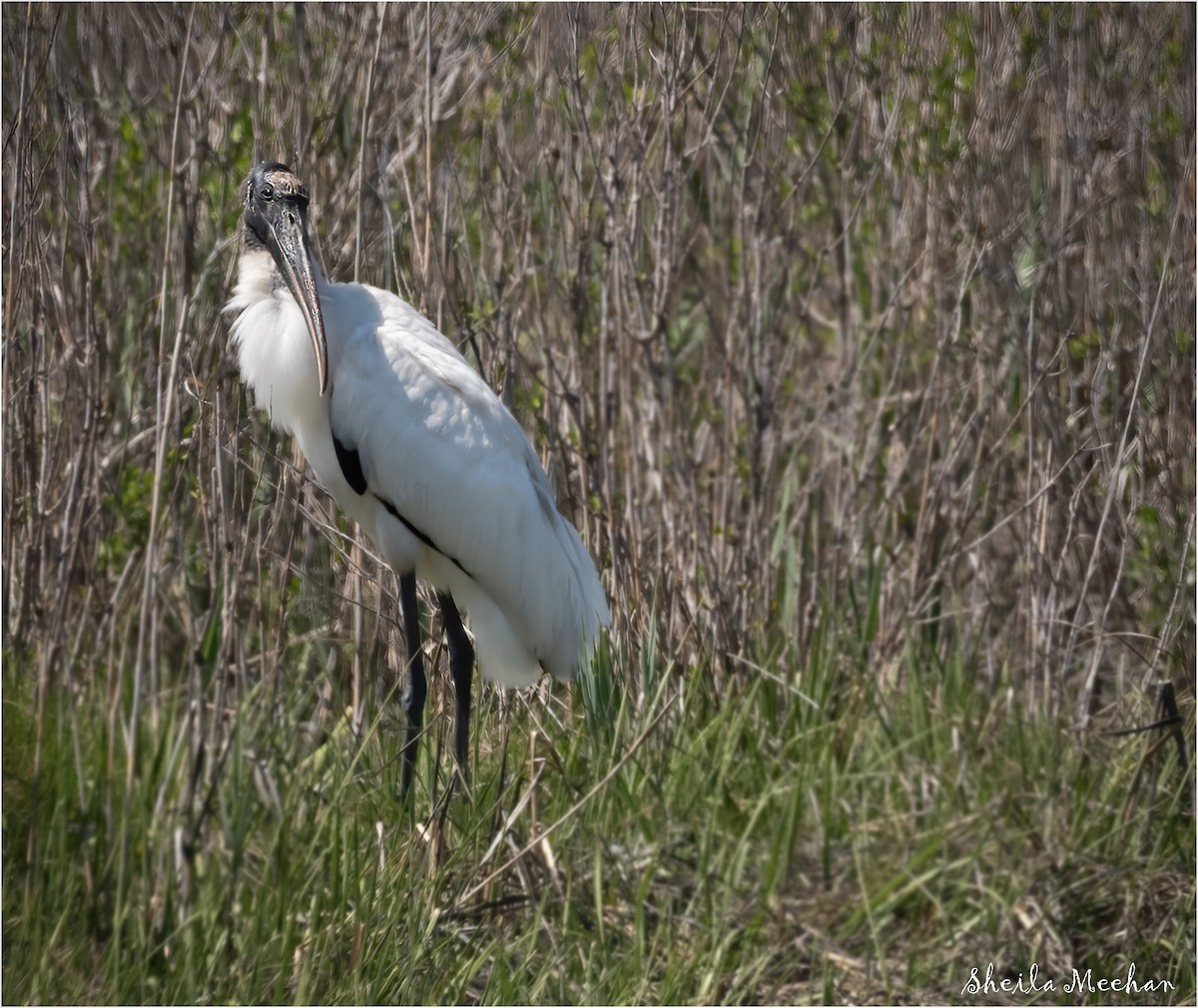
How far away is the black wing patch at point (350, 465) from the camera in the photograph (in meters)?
3.43

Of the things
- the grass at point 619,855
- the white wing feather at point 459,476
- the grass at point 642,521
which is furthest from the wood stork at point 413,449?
the grass at point 619,855

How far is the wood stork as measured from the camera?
322cm

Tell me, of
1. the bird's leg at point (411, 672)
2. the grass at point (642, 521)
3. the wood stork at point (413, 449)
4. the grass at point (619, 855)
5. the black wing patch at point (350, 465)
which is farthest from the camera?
the black wing patch at point (350, 465)

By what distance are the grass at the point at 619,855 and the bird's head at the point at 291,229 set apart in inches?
33.3

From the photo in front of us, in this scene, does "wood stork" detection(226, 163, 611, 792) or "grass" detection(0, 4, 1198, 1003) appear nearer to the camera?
"grass" detection(0, 4, 1198, 1003)

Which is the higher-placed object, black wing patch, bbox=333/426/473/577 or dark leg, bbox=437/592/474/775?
black wing patch, bbox=333/426/473/577

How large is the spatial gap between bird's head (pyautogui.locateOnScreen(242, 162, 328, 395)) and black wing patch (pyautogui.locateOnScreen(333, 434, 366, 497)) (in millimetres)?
309

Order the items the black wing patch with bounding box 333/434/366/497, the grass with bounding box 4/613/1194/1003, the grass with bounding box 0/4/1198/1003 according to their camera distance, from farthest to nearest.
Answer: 1. the black wing patch with bounding box 333/434/366/497
2. the grass with bounding box 0/4/1198/1003
3. the grass with bounding box 4/613/1194/1003

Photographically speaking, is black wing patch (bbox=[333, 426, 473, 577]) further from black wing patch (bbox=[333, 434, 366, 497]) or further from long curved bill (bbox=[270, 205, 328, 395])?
long curved bill (bbox=[270, 205, 328, 395])

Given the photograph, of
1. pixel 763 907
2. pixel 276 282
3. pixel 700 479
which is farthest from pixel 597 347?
pixel 763 907

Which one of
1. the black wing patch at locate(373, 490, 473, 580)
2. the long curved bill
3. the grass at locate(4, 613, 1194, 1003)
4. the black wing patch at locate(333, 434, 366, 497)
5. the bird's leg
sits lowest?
the grass at locate(4, 613, 1194, 1003)

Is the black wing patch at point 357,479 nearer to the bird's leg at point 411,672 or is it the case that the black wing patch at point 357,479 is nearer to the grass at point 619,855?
the bird's leg at point 411,672

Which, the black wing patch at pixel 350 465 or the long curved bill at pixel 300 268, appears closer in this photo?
the long curved bill at pixel 300 268

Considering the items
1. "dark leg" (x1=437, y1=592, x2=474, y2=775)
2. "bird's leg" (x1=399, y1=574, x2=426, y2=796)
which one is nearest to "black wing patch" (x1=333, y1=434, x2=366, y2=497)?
"bird's leg" (x1=399, y1=574, x2=426, y2=796)
